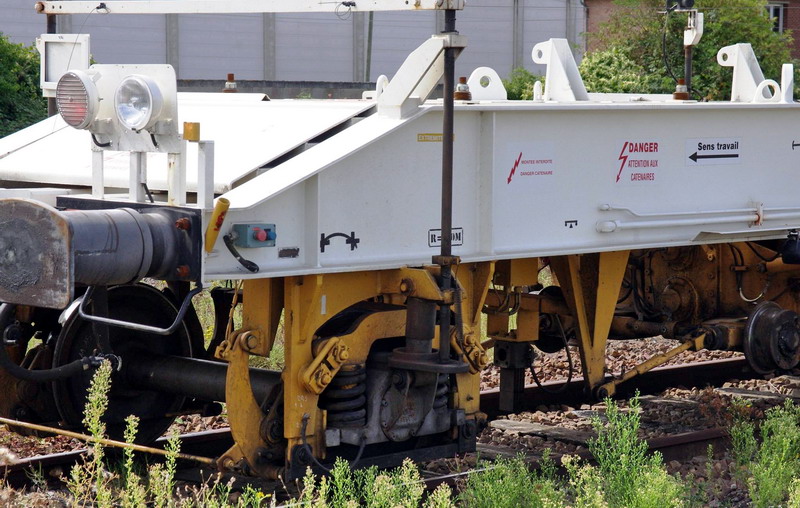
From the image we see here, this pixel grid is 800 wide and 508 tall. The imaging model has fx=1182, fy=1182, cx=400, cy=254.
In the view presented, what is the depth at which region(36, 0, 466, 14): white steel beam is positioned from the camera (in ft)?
17.5

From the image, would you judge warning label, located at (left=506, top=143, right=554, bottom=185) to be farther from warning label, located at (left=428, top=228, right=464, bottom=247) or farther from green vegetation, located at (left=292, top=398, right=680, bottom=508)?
green vegetation, located at (left=292, top=398, right=680, bottom=508)

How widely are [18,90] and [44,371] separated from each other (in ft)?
31.4

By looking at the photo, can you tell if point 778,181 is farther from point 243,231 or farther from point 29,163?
point 29,163

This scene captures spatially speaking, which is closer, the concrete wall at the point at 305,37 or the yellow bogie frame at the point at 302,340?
the yellow bogie frame at the point at 302,340

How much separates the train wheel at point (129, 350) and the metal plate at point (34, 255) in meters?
1.28

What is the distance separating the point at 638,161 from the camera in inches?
265

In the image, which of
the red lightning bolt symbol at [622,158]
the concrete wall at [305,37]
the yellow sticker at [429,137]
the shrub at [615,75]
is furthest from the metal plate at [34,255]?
the concrete wall at [305,37]

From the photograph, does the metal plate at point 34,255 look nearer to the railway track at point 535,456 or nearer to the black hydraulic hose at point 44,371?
the black hydraulic hose at point 44,371

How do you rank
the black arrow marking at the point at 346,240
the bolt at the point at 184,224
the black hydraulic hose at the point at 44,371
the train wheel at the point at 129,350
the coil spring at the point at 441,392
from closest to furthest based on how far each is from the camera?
the bolt at the point at 184,224
the black arrow marking at the point at 346,240
the black hydraulic hose at the point at 44,371
the coil spring at the point at 441,392
the train wheel at the point at 129,350

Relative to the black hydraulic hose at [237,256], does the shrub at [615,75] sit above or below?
above

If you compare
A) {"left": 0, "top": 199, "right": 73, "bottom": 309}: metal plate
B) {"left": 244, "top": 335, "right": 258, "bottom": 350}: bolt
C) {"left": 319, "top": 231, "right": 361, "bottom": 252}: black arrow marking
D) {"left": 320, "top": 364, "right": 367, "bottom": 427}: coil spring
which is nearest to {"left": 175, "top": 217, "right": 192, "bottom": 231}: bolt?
{"left": 0, "top": 199, "right": 73, "bottom": 309}: metal plate

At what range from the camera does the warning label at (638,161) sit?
664cm

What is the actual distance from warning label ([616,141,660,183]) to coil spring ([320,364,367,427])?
76.6 inches

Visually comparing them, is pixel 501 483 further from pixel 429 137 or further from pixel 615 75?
pixel 615 75
